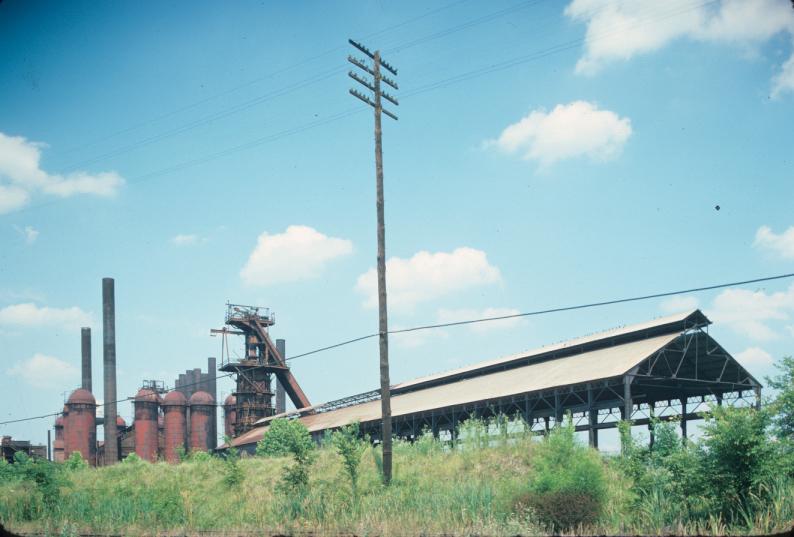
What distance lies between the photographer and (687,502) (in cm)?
1477

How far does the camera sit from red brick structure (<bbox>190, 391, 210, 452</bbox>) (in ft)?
202

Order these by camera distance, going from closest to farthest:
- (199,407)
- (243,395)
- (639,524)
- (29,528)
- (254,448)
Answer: (639,524) → (29,528) → (254,448) → (243,395) → (199,407)

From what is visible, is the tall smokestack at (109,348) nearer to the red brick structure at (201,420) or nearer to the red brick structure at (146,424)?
the red brick structure at (146,424)

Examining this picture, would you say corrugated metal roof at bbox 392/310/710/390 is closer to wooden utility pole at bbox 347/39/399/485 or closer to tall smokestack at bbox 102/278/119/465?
wooden utility pole at bbox 347/39/399/485

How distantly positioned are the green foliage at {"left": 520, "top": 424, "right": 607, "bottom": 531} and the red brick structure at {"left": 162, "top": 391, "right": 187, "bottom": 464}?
50758 mm

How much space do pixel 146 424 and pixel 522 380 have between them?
1642 inches

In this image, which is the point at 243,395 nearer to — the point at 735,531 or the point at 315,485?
the point at 315,485

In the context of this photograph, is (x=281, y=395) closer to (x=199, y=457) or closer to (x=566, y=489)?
(x=199, y=457)

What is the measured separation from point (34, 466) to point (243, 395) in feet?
114

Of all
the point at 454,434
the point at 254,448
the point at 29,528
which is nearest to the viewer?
the point at 29,528

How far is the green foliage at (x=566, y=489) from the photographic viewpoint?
598 inches

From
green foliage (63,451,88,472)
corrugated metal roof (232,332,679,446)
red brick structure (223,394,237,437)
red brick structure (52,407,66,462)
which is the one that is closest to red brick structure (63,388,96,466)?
red brick structure (52,407,66,462)

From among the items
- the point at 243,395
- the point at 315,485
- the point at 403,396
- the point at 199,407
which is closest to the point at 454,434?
the point at 403,396

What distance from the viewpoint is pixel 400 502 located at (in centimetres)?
1758
